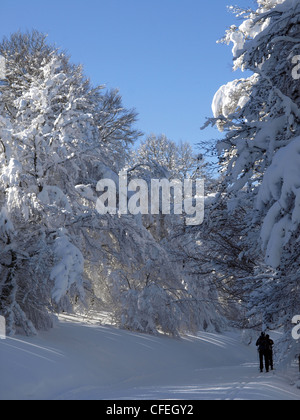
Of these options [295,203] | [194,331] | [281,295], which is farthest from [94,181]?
[295,203]

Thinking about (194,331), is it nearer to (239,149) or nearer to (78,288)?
(78,288)

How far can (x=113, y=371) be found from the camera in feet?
45.0

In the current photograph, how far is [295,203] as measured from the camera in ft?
23.2

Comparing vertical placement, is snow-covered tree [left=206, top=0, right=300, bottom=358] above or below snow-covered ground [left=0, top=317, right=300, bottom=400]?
above

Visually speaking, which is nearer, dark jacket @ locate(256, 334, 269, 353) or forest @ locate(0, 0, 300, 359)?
forest @ locate(0, 0, 300, 359)

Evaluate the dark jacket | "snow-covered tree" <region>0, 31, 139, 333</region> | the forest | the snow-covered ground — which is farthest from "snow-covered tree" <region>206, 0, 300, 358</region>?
"snow-covered tree" <region>0, 31, 139, 333</region>

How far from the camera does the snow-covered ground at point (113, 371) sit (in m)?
9.91

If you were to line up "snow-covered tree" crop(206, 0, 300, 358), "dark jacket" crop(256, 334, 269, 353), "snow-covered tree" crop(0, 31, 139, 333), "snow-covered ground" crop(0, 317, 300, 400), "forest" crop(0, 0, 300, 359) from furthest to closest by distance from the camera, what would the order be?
"dark jacket" crop(256, 334, 269, 353) → "snow-covered tree" crop(0, 31, 139, 333) → "snow-covered ground" crop(0, 317, 300, 400) → "forest" crop(0, 0, 300, 359) → "snow-covered tree" crop(206, 0, 300, 358)

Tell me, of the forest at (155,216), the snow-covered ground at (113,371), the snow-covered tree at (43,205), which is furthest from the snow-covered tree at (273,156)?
the snow-covered tree at (43,205)

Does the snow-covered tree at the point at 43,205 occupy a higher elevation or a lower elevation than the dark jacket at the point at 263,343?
higher

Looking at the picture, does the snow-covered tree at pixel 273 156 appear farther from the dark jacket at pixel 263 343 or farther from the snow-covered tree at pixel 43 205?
the snow-covered tree at pixel 43 205

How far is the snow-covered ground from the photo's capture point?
32.5 ft

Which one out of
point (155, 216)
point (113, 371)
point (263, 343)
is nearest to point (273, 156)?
point (263, 343)

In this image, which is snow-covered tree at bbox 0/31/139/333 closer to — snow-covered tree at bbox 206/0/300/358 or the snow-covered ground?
the snow-covered ground
